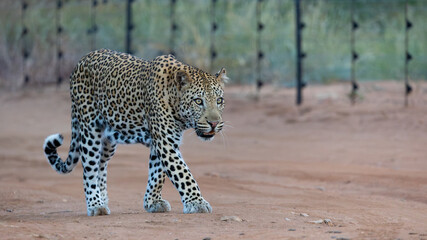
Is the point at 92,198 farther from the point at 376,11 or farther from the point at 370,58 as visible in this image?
the point at 376,11

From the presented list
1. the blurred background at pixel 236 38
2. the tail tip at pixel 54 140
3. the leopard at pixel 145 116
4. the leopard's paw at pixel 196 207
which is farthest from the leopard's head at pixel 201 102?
the blurred background at pixel 236 38

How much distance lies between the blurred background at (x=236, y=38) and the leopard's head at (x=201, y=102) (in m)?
11.3

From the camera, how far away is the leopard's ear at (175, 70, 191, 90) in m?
7.76

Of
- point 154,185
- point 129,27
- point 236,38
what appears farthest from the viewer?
point 236,38

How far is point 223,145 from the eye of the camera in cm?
1462

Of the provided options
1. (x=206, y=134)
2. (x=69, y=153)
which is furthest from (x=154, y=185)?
(x=69, y=153)

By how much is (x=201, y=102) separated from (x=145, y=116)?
695mm

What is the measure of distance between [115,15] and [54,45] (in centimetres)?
273

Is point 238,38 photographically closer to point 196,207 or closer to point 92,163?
point 92,163

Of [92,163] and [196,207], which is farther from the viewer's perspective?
[92,163]

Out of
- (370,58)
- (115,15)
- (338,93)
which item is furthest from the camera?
(115,15)

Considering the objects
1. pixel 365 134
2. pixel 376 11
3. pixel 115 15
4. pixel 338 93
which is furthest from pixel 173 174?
pixel 115 15

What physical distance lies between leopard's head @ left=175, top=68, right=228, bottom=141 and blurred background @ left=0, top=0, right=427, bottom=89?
1131 centimetres

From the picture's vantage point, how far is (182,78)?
7766 millimetres
